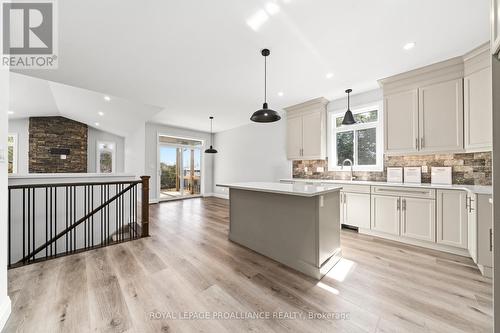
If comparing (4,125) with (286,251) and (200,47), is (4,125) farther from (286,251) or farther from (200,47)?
(286,251)

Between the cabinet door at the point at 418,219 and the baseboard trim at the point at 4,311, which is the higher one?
the cabinet door at the point at 418,219

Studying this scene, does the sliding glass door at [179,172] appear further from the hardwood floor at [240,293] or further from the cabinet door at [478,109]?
the cabinet door at [478,109]

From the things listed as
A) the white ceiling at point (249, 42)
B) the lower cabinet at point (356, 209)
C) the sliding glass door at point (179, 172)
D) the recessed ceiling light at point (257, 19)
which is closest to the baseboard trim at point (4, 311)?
the white ceiling at point (249, 42)

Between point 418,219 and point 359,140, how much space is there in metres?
1.84

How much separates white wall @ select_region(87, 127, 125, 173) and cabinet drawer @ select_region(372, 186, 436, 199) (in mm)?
9390

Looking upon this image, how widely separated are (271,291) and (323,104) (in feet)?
13.0

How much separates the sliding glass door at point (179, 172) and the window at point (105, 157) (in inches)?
118

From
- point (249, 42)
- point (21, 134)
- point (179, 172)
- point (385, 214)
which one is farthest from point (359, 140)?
point (21, 134)

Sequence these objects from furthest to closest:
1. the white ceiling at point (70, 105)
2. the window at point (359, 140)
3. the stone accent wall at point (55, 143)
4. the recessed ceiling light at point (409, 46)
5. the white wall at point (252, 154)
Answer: the stone accent wall at point (55, 143) < the white wall at point (252, 154) < the white ceiling at point (70, 105) < the window at point (359, 140) < the recessed ceiling light at point (409, 46)

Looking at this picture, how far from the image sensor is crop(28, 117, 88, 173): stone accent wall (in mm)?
6195

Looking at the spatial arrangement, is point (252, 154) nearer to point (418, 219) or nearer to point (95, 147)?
point (418, 219)

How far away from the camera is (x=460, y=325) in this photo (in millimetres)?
1403

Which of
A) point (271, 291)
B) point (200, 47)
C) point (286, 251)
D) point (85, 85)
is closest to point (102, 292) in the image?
point (271, 291)

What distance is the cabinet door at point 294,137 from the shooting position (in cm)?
468
